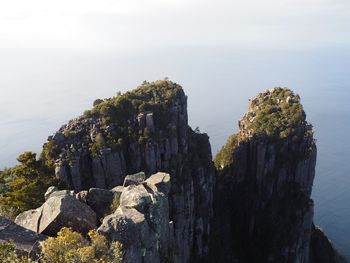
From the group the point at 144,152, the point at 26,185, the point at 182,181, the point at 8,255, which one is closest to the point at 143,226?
the point at 8,255

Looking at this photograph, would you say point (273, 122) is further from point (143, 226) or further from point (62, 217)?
point (62, 217)

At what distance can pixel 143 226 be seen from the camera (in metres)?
23.1

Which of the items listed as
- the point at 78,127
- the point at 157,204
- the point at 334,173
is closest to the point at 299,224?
the point at 78,127

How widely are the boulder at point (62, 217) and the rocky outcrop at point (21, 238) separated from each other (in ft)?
5.87

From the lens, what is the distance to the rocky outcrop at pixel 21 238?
20.8 metres

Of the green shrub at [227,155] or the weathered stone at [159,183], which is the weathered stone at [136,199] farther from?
the green shrub at [227,155]

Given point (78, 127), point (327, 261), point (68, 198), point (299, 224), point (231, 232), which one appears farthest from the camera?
point (327, 261)

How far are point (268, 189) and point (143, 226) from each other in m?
64.1

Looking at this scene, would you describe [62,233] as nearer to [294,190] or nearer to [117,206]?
[117,206]

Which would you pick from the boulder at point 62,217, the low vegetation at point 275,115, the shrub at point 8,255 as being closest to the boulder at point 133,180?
the boulder at point 62,217

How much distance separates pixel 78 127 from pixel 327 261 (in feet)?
211

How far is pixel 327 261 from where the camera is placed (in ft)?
311

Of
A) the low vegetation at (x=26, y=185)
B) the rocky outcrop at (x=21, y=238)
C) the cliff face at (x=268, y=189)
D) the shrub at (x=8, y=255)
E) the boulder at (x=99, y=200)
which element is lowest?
the cliff face at (x=268, y=189)

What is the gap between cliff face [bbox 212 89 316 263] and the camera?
80.2m
